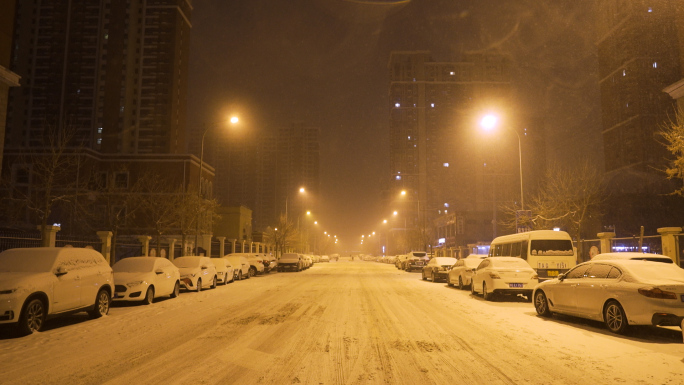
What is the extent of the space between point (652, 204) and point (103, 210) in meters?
95.7

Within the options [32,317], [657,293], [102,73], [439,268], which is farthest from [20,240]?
[102,73]

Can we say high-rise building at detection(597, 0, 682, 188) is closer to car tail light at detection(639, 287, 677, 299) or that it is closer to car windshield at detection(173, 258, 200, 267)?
car windshield at detection(173, 258, 200, 267)

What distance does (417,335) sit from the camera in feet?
31.8

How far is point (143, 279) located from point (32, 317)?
5.61 m

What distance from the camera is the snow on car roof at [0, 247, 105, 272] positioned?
11.1m

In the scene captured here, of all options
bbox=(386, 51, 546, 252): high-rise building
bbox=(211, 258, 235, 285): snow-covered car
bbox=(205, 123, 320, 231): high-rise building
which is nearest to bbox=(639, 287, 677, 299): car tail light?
bbox=(211, 258, 235, 285): snow-covered car

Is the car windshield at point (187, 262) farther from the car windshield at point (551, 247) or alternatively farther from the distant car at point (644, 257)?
the distant car at point (644, 257)

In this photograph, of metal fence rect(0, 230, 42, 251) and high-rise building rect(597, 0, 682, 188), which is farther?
high-rise building rect(597, 0, 682, 188)

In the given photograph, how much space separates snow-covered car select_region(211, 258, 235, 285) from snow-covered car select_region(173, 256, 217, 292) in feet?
5.10

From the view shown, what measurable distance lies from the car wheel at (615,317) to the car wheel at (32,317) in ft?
39.0

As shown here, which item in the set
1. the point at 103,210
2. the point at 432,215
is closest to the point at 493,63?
the point at 432,215

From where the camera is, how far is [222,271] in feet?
83.1

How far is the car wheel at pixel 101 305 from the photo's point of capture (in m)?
12.5

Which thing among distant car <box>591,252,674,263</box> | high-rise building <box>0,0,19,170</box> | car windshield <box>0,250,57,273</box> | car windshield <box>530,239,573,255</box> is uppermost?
high-rise building <box>0,0,19,170</box>
